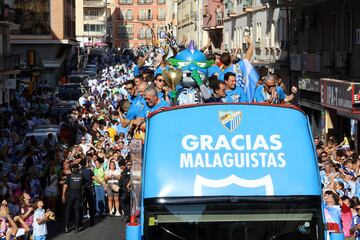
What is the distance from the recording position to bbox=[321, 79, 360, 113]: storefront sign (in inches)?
909

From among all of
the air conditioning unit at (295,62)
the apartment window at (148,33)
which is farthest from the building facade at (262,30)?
the apartment window at (148,33)

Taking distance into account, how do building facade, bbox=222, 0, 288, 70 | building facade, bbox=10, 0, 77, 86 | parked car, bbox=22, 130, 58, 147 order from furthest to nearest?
building facade, bbox=10, 0, 77, 86 → building facade, bbox=222, 0, 288, 70 → parked car, bbox=22, 130, 58, 147

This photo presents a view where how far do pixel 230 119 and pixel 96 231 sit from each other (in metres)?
9.91

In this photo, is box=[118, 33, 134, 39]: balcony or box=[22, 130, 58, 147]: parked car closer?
box=[22, 130, 58, 147]: parked car

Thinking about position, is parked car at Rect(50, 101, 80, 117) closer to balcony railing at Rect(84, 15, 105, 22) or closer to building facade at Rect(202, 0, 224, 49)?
building facade at Rect(202, 0, 224, 49)

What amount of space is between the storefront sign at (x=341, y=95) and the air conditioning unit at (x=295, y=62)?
5.26 meters

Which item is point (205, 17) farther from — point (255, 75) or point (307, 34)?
point (255, 75)

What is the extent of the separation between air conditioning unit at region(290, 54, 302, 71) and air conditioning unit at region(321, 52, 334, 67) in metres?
3.80

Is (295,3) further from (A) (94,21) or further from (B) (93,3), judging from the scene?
(A) (94,21)

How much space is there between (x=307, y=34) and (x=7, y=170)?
17.0m

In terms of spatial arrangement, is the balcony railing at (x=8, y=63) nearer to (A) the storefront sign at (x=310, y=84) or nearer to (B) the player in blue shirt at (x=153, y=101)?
(A) the storefront sign at (x=310, y=84)

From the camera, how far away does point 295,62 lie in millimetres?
33812

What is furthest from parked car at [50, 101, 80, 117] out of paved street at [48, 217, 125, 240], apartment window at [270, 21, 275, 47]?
paved street at [48, 217, 125, 240]

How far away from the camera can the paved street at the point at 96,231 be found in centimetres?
1745
